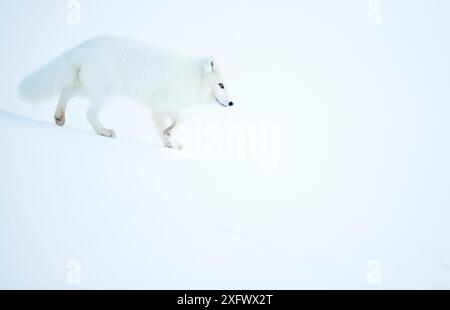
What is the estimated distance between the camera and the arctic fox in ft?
27.9

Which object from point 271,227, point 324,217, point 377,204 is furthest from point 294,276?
point 377,204

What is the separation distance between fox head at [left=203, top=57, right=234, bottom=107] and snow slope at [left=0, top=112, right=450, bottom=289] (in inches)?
85.9

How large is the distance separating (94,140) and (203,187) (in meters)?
1.89

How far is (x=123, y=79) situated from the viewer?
8711 mm

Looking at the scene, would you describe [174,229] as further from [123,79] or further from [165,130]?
[165,130]

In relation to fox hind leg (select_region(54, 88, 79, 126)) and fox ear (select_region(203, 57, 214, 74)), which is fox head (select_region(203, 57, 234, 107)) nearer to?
fox ear (select_region(203, 57, 214, 74))

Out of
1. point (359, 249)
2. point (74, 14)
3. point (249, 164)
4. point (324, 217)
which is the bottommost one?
point (359, 249)

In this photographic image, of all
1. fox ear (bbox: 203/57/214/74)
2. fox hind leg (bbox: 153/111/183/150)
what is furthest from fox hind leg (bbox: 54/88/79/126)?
fox ear (bbox: 203/57/214/74)

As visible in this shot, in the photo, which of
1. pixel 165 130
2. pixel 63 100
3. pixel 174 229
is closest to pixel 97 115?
pixel 63 100

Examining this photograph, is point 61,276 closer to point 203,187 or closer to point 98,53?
point 203,187

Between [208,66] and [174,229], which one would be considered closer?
[174,229]

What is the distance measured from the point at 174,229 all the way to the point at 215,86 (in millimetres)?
4497

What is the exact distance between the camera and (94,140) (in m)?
7.82

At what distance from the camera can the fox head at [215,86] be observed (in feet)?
31.0
